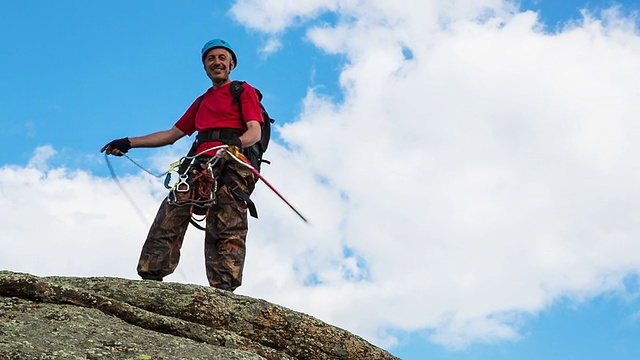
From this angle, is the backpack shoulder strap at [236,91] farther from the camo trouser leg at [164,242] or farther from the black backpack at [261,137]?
the camo trouser leg at [164,242]

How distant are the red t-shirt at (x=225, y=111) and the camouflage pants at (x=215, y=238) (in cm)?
51

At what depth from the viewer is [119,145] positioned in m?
10.2

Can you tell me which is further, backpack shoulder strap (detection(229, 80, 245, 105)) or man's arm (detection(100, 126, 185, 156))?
man's arm (detection(100, 126, 185, 156))

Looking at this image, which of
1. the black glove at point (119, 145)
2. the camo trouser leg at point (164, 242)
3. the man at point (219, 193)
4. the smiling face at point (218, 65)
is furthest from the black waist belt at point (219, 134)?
the black glove at point (119, 145)

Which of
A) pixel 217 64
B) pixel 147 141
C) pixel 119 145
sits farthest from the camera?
pixel 147 141

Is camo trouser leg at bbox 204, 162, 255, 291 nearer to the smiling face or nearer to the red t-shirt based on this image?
the red t-shirt

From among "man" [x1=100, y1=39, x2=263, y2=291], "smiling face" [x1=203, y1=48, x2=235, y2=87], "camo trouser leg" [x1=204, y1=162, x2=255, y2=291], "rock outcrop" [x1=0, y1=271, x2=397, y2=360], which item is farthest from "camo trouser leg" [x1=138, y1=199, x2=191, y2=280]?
"smiling face" [x1=203, y1=48, x2=235, y2=87]

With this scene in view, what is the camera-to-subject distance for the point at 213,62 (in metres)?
9.78

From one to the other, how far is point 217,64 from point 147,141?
156cm

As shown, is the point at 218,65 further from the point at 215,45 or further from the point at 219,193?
the point at 219,193

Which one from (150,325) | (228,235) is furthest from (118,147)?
(150,325)

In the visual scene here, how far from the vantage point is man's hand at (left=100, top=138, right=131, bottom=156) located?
10.2 metres

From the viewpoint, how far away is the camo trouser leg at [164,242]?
9.06m

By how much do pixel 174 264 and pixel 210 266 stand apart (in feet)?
1.60
